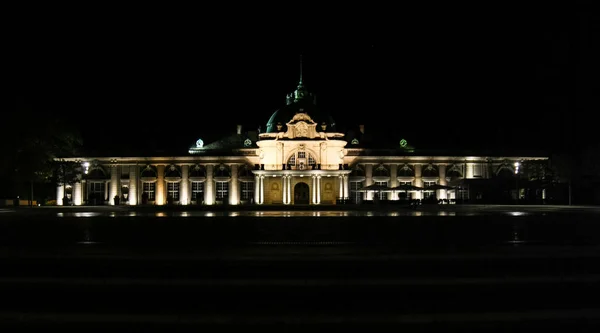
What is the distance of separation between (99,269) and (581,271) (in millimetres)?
9779

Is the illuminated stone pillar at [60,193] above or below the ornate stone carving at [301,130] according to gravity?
below

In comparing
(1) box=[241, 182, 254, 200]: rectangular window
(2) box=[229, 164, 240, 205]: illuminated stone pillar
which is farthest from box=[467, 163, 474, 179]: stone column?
(2) box=[229, 164, 240, 205]: illuminated stone pillar

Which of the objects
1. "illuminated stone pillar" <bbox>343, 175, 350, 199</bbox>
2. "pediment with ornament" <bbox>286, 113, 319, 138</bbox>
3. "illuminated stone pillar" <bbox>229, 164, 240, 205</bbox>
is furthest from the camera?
"illuminated stone pillar" <bbox>229, 164, 240, 205</bbox>

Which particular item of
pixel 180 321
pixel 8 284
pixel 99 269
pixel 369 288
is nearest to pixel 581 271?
pixel 369 288

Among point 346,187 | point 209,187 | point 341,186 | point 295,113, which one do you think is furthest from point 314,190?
point 209,187

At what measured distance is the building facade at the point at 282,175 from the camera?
73.1 m

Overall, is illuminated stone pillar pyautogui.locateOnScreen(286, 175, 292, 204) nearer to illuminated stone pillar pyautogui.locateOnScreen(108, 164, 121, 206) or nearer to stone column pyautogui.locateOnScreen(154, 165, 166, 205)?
stone column pyautogui.locateOnScreen(154, 165, 166, 205)

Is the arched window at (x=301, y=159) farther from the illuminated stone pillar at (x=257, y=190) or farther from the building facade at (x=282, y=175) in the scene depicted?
the illuminated stone pillar at (x=257, y=190)

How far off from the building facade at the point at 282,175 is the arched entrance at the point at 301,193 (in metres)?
0.12

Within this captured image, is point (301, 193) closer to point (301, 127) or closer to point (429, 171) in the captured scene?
point (301, 127)

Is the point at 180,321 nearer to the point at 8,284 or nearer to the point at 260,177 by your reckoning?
the point at 8,284

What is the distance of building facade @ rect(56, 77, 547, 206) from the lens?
73.1 meters

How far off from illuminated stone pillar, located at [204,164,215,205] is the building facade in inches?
4.6

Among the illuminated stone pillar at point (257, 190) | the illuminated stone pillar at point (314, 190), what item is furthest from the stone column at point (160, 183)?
the illuminated stone pillar at point (314, 190)
